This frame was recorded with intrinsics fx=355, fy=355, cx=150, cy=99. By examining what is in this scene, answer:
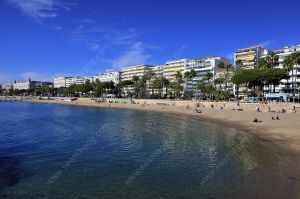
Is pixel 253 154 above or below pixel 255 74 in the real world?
below

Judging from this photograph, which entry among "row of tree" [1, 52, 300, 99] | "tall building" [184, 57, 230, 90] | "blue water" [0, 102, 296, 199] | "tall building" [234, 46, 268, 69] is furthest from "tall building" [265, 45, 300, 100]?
"blue water" [0, 102, 296, 199]

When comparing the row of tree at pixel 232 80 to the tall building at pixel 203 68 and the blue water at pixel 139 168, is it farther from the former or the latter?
the blue water at pixel 139 168

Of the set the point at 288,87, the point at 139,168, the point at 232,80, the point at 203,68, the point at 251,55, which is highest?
the point at 251,55

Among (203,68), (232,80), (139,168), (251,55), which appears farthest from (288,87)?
(139,168)

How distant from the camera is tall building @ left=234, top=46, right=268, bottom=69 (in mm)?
160750

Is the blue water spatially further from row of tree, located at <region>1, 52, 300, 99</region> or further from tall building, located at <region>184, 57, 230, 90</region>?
tall building, located at <region>184, 57, 230, 90</region>

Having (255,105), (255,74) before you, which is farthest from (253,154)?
(255,74)

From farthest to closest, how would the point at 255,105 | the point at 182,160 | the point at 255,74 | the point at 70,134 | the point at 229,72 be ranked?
the point at 229,72 < the point at 255,74 < the point at 255,105 < the point at 70,134 < the point at 182,160

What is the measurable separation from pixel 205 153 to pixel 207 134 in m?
14.3

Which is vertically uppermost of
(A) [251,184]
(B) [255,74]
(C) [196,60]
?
(C) [196,60]

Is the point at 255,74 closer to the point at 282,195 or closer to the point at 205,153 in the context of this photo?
the point at 205,153

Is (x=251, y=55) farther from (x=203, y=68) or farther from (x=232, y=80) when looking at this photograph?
(x=232, y=80)

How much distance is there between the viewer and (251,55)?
162 metres

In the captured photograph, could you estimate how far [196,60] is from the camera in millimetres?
194375
